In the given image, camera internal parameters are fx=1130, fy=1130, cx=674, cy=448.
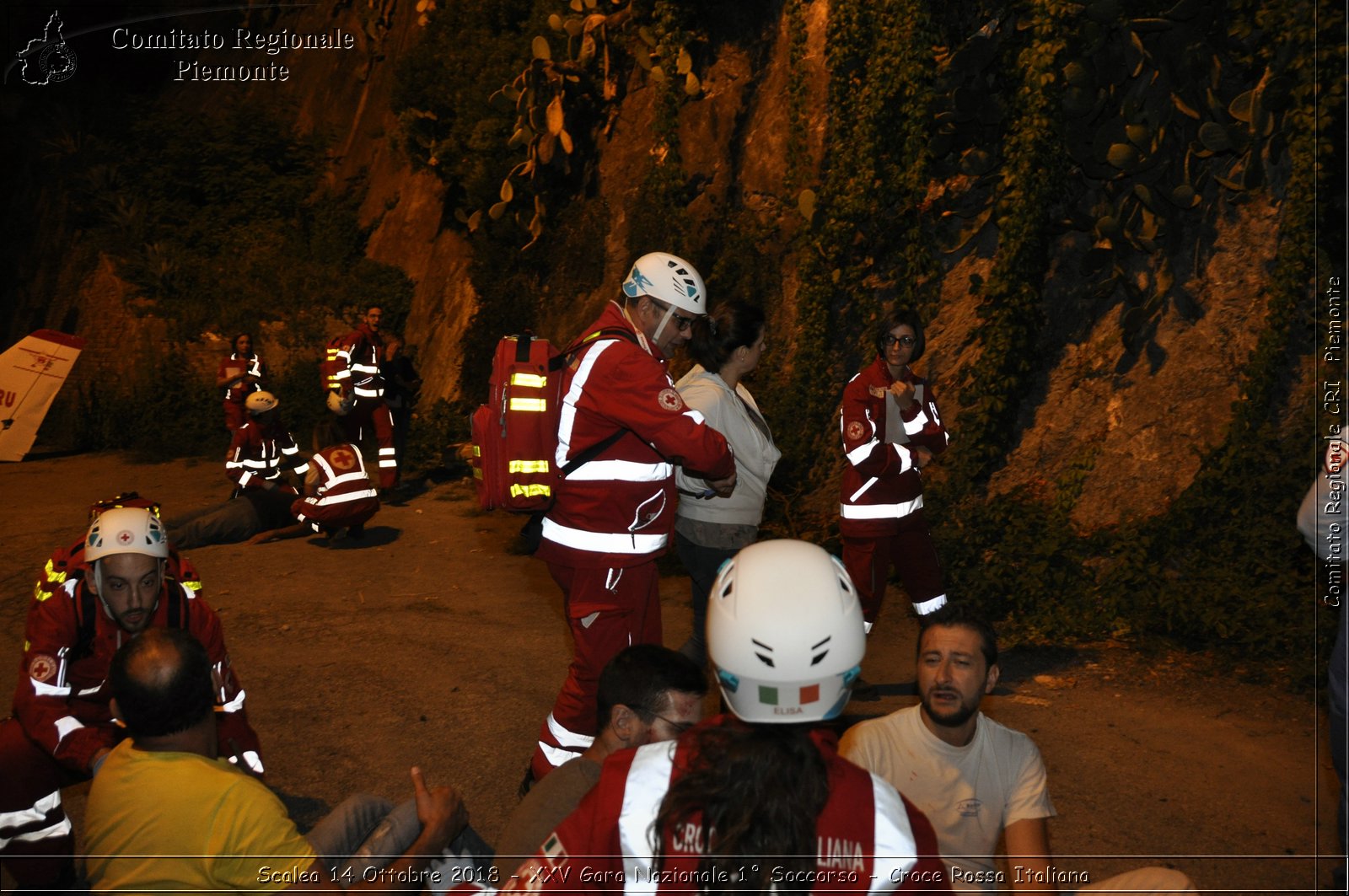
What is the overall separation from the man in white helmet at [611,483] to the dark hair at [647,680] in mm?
1081

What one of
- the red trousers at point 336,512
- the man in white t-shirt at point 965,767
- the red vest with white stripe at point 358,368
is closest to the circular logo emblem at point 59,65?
the red vest with white stripe at point 358,368

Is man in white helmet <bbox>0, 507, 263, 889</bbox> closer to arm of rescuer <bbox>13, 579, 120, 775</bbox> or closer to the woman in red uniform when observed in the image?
arm of rescuer <bbox>13, 579, 120, 775</bbox>

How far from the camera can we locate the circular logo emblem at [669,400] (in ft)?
14.5

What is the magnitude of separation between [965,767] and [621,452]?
74.2 inches

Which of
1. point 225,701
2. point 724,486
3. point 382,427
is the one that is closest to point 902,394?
point 724,486

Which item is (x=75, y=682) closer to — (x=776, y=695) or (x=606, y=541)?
(x=606, y=541)

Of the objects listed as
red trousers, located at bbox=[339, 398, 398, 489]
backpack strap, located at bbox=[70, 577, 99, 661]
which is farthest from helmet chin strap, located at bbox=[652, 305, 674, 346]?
red trousers, located at bbox=[339, 398, 398, 489]

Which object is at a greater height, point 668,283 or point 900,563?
point 668,283

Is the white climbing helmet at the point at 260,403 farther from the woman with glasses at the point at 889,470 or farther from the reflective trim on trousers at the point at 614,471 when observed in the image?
the reflective trim on trousers at the point at 614,471

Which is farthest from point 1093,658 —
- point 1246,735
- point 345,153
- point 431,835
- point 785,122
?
point 345,153

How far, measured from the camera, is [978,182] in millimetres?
8648

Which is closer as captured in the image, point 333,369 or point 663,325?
point 663,325

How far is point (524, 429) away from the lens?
4555mm

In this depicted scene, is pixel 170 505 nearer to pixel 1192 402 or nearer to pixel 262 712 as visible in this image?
pixel 262 712
